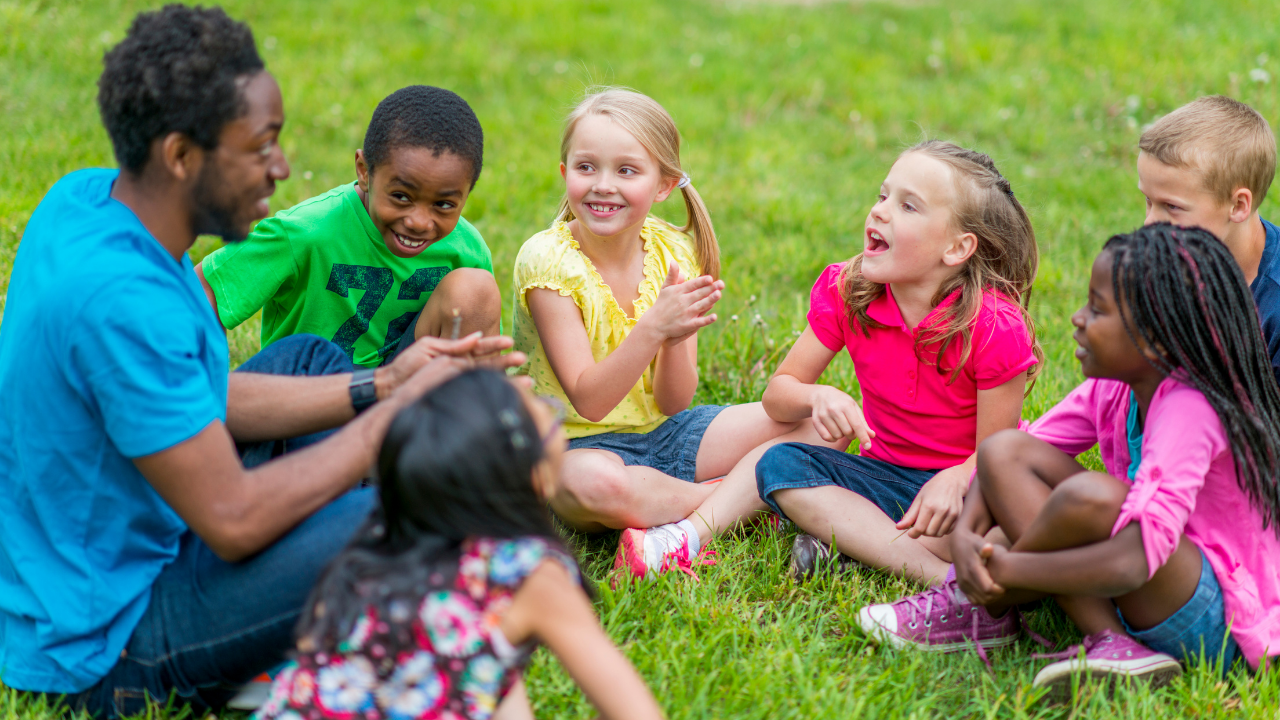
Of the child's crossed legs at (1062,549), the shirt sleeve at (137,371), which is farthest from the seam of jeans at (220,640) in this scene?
the child's crossed legs at (1062,549)

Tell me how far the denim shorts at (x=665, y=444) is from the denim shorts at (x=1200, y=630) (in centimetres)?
140

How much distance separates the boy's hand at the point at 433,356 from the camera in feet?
7.29

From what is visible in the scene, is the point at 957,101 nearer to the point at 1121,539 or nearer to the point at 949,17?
the point at 949,17

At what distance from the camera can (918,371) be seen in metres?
3.00

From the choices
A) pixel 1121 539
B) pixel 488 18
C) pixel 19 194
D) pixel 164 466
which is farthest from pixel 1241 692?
pixel 488 18

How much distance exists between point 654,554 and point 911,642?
2.32ft

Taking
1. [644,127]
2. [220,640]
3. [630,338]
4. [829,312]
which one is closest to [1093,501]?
[829,312]

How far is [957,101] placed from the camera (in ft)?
22.2

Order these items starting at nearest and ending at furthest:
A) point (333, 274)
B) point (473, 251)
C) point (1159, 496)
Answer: point (1159, 496)
point (333, 274)
point (473, 251)

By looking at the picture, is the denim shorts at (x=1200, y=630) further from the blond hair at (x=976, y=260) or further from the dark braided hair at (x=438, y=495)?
the dark braided hair at (x=438, y=495)

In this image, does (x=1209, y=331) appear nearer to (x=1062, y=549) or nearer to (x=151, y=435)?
(x=1062, y=549)

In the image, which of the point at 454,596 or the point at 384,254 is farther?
the point at 384,254

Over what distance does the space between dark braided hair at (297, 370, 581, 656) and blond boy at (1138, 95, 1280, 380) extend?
7.25 ft

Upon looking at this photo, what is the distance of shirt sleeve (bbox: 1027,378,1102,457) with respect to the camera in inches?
106
